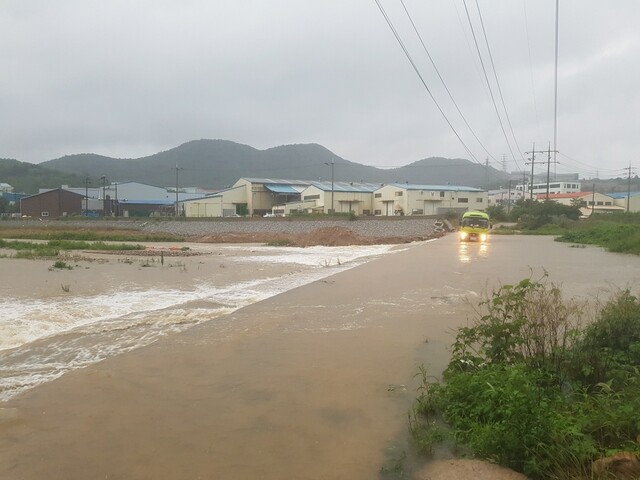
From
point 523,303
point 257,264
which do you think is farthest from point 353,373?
point 257,264

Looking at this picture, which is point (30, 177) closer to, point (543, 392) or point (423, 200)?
point (423, 200)

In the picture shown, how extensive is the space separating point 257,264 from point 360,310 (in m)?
14.6

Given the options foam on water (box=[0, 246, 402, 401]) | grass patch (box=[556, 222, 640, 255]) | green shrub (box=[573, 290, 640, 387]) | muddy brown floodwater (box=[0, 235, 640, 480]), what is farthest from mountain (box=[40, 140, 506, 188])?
green shrub (box=[573, 290, 640, 387])

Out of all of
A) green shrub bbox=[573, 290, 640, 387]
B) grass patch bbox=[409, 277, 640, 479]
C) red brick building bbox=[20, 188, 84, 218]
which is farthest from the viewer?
red brick building bbox=[20, 188, 84, 218]

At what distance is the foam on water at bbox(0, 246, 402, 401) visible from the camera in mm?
7911

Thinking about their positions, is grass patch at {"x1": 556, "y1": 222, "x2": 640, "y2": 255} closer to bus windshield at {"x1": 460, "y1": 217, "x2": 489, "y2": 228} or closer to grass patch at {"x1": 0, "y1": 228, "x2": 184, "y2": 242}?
bus windshield at {"x1": 460, "y1": 217, "x2": 489, "y2": 228}

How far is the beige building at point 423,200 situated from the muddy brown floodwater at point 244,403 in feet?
200

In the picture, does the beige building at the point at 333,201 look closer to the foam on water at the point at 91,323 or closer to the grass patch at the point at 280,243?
the grass patch at the point at 280,243

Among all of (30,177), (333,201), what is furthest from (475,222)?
(30,177)

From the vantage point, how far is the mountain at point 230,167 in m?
167

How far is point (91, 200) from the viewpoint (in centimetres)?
8431

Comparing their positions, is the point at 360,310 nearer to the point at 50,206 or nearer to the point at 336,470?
the point at 336,470

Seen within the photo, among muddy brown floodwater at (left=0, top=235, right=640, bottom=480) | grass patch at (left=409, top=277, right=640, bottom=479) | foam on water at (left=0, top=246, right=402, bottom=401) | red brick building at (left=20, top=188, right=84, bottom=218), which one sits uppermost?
red brick building at (left=20, top=188, right=84, bottom=218)

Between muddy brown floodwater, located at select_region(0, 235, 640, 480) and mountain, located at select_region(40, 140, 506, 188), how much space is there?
500 feet
